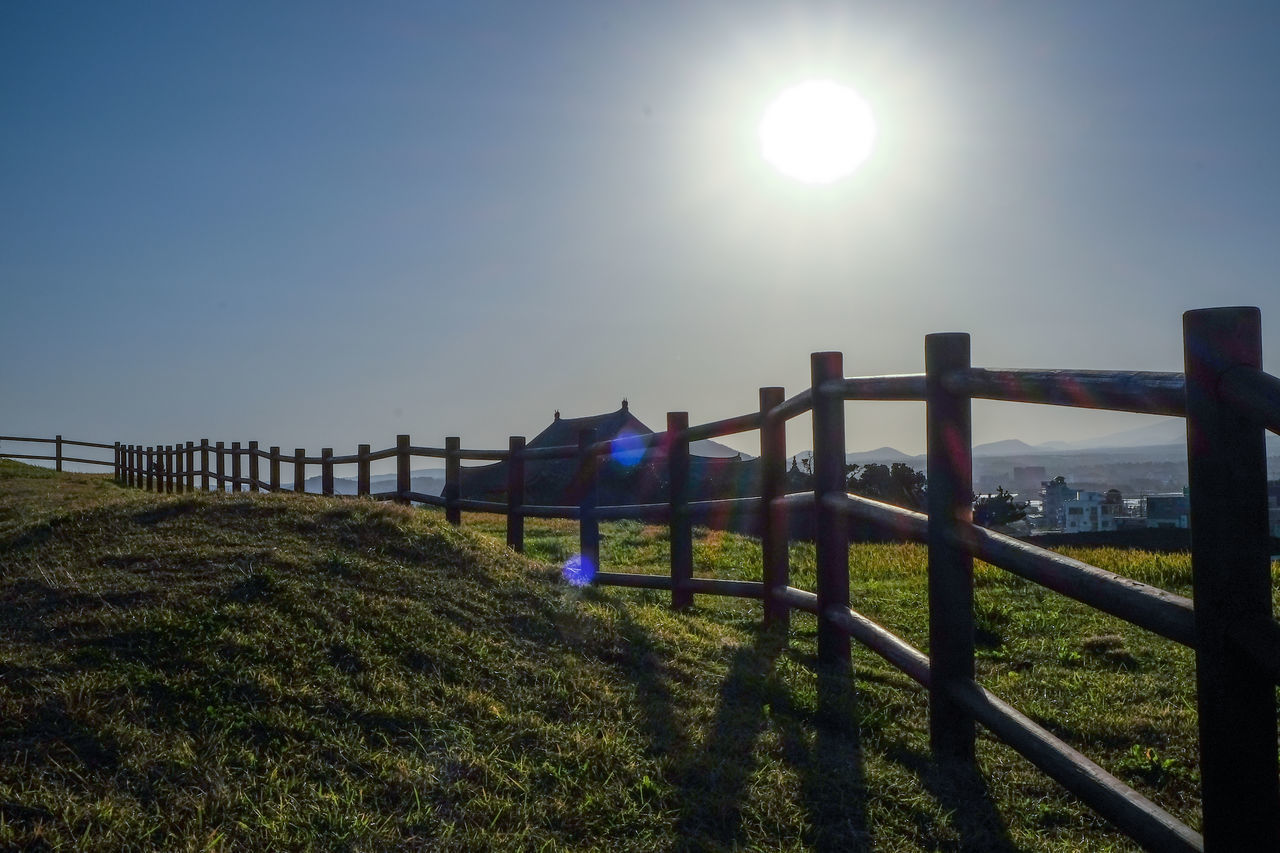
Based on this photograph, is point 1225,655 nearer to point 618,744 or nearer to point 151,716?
point 618,744

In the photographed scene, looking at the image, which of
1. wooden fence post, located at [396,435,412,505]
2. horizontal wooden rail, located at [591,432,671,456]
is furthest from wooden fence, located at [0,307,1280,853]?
wooden fence post, located at [396,435,412,505]

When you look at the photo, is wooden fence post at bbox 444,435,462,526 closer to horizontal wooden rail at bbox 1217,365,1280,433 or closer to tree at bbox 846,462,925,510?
horizontal wooden rail at bbox 1217,365,1280,433

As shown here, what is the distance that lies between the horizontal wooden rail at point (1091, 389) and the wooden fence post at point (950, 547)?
0.87ft

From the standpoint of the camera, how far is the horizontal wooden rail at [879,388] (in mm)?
3744

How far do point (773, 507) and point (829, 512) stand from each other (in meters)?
1.05

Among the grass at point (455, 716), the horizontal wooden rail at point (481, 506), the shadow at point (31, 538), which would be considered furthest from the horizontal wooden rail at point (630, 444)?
the shadow at point (31, 538)

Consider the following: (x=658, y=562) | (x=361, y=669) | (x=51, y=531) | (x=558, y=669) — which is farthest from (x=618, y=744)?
(x=658, y=562)

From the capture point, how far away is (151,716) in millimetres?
3045

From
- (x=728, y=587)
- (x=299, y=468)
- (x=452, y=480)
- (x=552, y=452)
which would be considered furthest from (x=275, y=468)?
(x=728, y=587)

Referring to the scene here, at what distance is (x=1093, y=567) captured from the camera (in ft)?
8.57

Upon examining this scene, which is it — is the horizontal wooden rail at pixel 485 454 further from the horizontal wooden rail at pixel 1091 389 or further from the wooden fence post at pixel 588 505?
the horizontal wooden rail at pixel 1091 389

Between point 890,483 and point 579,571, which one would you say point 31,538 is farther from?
point 890,483

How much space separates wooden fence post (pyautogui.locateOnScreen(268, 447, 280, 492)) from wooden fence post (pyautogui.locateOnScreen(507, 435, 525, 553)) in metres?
8.62

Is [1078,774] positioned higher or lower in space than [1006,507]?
higher
